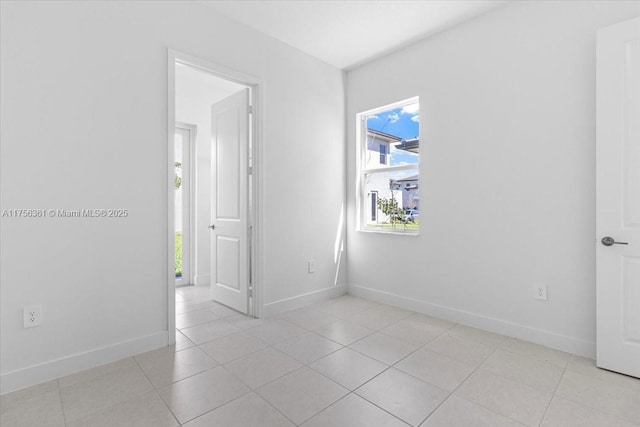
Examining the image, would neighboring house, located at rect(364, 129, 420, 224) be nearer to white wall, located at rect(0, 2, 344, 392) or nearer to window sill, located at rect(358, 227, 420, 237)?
window sill, located at rect(358, 227, 420, 237)

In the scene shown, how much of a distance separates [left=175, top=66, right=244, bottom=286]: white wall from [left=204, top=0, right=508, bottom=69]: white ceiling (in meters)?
1.58

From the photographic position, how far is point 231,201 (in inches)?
138

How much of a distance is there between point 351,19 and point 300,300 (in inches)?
112

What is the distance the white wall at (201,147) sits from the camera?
173 inches

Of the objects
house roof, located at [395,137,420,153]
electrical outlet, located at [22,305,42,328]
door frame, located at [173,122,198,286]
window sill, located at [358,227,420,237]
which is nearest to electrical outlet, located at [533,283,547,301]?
window sill, located at [358,227,420,237]

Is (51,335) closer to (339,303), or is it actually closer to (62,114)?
(62,114)

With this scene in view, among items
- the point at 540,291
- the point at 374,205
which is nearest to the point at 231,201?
the point at 374,205

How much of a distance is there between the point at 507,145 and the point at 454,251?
3.43 ft

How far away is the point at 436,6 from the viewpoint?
2.73 meters

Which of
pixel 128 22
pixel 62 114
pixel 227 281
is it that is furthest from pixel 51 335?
pixel 128 22

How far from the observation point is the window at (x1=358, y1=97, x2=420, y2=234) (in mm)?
3453

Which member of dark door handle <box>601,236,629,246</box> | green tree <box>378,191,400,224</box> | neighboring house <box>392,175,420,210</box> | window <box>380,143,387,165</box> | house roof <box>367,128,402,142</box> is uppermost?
house roof <box>367,128,402,142</box>

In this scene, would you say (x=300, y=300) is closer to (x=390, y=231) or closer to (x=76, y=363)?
(x=390, y=231)

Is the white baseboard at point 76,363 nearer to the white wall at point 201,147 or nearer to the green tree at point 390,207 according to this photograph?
the white wall at point 201,147
